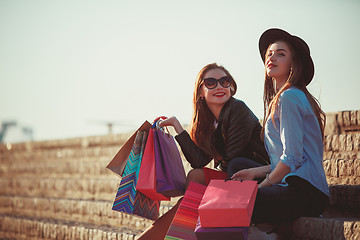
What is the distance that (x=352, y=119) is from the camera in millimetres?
3529

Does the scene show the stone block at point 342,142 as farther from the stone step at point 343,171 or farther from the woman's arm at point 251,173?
the woman's arm at point 251,173

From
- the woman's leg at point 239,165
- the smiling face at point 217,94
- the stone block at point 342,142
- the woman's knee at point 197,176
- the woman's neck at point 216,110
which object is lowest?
the woman's knee at point 197,176

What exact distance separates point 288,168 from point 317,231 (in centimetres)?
45

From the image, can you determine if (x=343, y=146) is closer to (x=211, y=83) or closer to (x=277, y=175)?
(x=211, y=83)

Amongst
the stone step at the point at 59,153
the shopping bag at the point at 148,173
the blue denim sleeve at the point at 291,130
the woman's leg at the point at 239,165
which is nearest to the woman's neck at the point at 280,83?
the blue denim sleeve at the point at 291,130

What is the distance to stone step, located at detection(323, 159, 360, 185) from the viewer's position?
296cm

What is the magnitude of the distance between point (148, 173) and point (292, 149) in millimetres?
912

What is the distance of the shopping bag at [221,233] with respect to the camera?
6.90ft

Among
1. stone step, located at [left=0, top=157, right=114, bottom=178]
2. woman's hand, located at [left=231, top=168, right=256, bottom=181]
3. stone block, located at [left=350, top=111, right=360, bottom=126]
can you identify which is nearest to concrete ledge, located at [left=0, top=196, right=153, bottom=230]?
stone step, located at [left=0, top=157, right=114, bottom=178]

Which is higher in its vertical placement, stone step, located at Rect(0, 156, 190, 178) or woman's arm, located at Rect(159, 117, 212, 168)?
woman's arm, located at Rect(159, 117, 212, 168)

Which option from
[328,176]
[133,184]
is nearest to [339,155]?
[328,176]

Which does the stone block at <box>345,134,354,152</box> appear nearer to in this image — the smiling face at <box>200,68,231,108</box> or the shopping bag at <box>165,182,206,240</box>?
the smiling face at <box>200,68,231,108</box>

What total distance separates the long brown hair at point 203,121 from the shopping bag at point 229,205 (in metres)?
0.71

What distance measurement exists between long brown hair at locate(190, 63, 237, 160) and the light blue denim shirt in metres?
0.59
